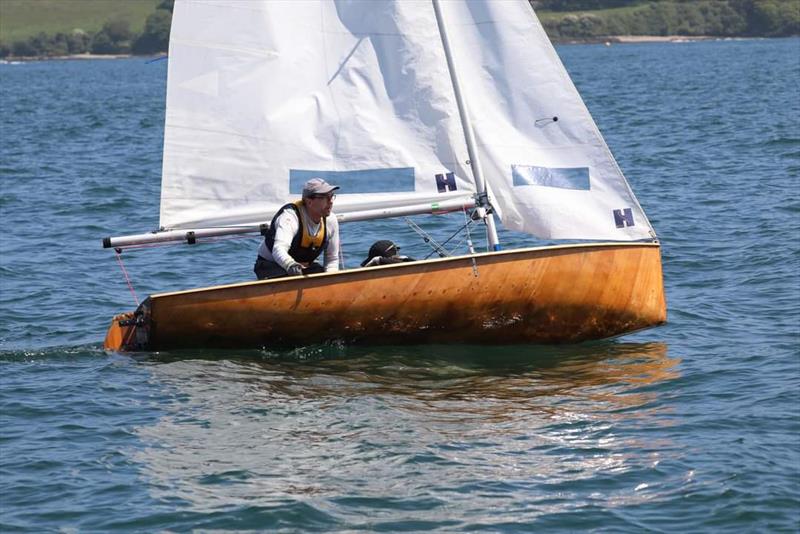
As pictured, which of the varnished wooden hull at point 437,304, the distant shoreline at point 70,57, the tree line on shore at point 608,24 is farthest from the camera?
the distant shoreline at point 70,57

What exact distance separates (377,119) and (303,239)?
1.33m

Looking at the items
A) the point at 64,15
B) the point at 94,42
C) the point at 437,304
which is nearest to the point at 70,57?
the point at 94,42

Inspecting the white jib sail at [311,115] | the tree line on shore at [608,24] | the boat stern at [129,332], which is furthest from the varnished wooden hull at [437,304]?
the tree line on shore at [608,24]

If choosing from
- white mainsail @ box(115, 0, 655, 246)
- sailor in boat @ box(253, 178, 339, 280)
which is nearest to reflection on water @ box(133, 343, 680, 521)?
sailor in boat @ box(253, 178, 339, 280)

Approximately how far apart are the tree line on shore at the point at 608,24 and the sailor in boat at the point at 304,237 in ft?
394

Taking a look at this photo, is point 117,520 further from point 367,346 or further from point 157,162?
point 157,162

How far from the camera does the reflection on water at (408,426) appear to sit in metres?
8.68

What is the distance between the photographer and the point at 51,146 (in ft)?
113

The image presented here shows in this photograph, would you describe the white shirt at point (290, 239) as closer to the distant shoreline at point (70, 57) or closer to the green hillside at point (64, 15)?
the distant shoreline at point (70, 57)

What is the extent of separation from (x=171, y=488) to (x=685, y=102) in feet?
116

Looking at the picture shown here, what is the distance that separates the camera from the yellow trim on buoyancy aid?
11.8 metres

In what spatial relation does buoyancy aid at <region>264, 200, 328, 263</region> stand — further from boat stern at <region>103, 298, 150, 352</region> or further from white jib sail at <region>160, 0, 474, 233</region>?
boat stern at <region>103, 298, 150, 352</region>

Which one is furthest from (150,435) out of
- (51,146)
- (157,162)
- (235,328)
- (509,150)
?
(51,146)

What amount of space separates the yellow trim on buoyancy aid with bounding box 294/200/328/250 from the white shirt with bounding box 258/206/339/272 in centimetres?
2
